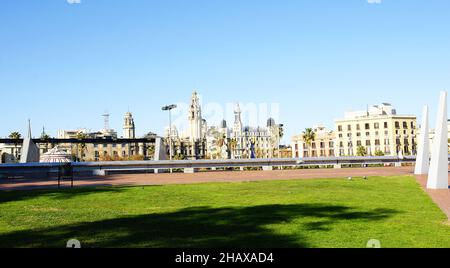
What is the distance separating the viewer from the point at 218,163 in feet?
169

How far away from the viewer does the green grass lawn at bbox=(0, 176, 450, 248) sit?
10.1 meters

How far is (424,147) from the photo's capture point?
32.3 metres

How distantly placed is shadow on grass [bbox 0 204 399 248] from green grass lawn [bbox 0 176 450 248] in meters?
0.02

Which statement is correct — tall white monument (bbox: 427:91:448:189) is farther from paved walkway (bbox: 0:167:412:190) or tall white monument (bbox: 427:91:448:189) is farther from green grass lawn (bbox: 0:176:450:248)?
paved walkway (bbox: 0:167:412:190)

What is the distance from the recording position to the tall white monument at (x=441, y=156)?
23.6 m

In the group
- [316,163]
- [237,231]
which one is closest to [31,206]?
[237,231]

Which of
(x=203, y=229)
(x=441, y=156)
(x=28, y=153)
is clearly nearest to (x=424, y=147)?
(x=441, y=156)

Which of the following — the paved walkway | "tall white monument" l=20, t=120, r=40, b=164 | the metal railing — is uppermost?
"tall white monument" l=20, t=120, r=40, b=164

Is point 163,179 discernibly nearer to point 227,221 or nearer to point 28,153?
point 28,153

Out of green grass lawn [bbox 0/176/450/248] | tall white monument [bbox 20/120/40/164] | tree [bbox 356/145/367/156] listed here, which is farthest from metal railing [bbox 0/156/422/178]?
tree [bbox 356/145/367/156]

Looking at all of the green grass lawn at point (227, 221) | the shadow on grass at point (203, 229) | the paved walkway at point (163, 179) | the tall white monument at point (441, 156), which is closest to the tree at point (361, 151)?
the paved walkway at point (163, 179)

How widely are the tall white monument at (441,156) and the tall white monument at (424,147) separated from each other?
5.46m

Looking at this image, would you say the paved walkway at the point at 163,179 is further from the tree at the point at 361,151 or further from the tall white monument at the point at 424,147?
the tree at the point at 361,151
